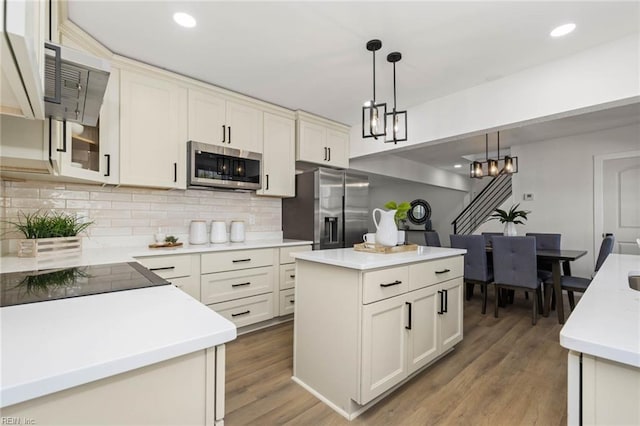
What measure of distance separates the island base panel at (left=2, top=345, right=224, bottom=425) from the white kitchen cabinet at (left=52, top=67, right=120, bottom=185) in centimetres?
184

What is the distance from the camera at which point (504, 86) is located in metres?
2.71

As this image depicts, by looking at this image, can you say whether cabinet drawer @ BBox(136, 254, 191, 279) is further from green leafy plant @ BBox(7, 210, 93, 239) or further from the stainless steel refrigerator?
the stainless steel refrigerator

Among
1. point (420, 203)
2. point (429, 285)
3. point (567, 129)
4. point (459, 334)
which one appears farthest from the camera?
point (420, 203)

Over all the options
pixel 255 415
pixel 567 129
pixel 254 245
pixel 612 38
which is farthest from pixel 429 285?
pixel 567 129

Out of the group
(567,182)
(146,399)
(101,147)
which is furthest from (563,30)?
(567,182)

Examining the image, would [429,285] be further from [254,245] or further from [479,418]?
[254,245]

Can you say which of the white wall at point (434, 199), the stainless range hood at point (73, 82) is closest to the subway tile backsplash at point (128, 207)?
the stainless range hood at point (73, 82)

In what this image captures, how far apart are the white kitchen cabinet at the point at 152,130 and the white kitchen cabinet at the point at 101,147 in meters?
0.04

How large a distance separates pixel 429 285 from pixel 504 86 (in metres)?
2.00

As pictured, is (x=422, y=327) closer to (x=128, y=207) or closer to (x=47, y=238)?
(x=47, y=238)

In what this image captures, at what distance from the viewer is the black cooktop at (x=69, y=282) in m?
0.96

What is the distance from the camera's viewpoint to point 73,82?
3.95 feet

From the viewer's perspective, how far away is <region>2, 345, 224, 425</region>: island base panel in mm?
537

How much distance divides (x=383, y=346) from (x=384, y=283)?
38cm
